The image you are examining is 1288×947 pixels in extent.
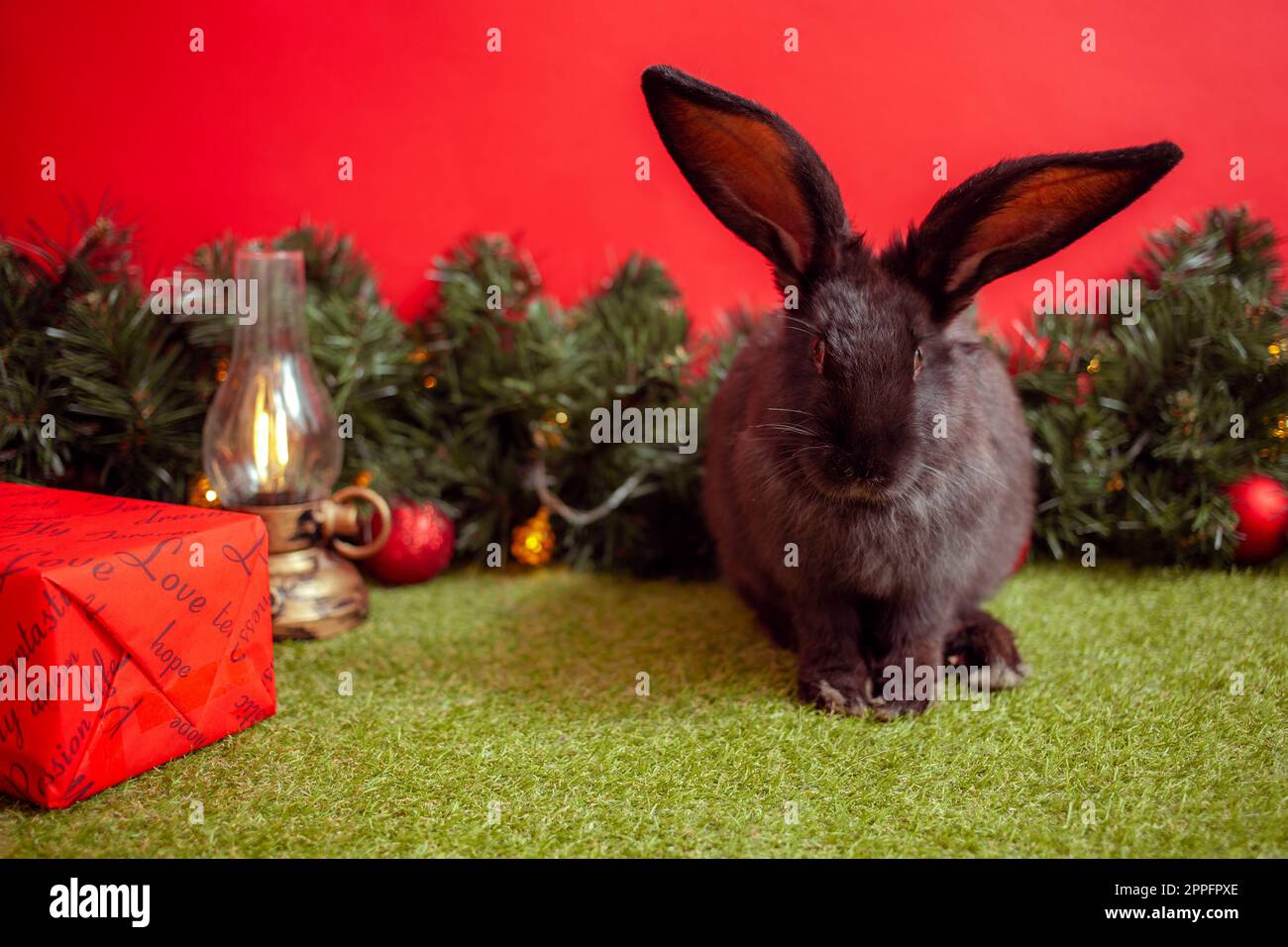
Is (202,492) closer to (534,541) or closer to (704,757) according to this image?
(534,541)

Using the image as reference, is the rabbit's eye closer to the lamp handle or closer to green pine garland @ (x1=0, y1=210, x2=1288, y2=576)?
green pine garland @ (x1=0, y1=210, x2=1288, y2=576)

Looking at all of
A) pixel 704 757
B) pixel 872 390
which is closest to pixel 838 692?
pixel 704 757

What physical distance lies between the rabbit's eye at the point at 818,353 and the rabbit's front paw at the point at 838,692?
20.5 inches

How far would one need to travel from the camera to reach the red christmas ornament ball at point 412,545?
2309 mm

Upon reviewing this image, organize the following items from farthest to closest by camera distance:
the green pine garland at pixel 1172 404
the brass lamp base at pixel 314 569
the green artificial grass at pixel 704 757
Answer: the green pine garland at pixel 1172 404 < the brass lamp base at pixel 314 569 < the green artificial grass at pixel 704 757

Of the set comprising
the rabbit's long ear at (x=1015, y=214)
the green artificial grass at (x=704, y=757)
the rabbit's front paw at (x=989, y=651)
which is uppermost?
the rabbit's long ear at (x=1015, y=214)

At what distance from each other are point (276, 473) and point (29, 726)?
79cm

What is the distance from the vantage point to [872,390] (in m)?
1.50

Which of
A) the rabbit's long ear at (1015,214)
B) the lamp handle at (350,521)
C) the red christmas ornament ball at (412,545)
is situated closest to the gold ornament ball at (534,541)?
the red christmas ornament ball at (412,545)

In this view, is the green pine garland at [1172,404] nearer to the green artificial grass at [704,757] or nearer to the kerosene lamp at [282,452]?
the green artificial grass at [704,757]

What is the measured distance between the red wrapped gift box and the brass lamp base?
343mm

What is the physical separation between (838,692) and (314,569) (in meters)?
1.07

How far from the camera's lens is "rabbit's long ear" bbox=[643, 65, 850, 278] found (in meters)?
1.57

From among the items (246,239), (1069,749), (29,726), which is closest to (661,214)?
(246,239)
